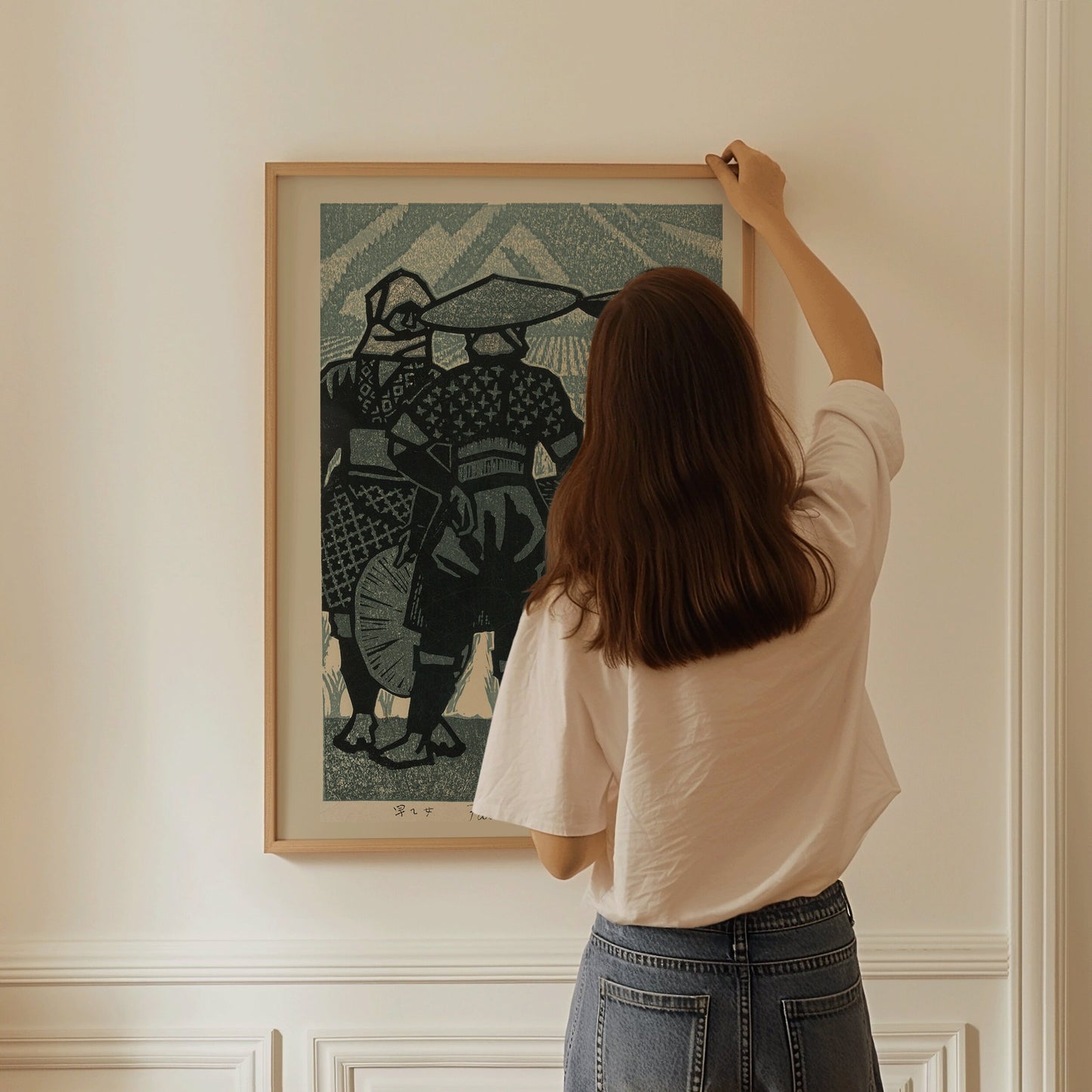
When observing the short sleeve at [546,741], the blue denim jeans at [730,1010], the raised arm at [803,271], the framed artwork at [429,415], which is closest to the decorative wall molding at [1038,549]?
the raised arm at [803,271]

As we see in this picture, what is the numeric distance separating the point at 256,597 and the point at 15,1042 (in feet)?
2.38

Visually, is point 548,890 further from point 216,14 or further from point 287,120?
point 216,14

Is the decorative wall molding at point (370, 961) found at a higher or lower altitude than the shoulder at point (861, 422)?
lower

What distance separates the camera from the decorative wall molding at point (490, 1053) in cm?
128

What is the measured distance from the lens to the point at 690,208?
1.27 meters

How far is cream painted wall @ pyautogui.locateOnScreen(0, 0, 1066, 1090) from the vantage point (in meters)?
1.28

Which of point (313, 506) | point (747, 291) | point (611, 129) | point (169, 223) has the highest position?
point (611, 129)

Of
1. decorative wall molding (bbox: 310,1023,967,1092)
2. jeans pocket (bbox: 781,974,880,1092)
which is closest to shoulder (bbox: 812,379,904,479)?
jeans pocket (bbox: 781,974,880,1092)

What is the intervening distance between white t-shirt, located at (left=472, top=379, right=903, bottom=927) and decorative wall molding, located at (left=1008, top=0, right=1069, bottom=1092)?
506 millimetres

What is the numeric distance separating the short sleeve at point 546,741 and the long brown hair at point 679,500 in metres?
0.04

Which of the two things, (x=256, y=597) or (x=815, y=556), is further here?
(x=256, y=597)

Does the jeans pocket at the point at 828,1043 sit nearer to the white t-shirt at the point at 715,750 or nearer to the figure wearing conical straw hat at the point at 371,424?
the white t-shirt at the point at 715,750

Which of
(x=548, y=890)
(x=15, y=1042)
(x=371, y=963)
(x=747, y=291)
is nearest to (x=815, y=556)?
(x=747, y=291)

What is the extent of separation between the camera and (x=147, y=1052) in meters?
1.29
